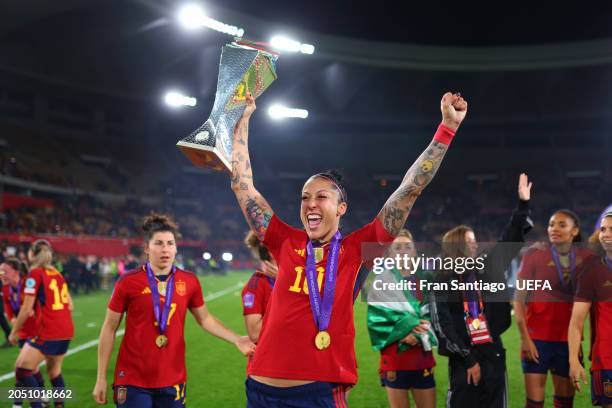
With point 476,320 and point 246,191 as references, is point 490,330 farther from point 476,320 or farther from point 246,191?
point 246,191

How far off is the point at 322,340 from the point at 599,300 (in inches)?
103

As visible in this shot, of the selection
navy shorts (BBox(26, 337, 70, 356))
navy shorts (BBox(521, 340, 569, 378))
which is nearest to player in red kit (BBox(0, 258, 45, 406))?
navy shorts (BBox(26, 337, 70, 356))

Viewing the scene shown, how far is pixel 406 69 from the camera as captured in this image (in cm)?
3591

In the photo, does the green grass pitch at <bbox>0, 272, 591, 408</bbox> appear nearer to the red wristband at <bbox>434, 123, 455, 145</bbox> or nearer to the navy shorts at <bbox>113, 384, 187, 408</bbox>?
the navy shorts at <bbox>113, 384, 187, 408</bbox>

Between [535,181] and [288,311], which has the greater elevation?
[535,181]

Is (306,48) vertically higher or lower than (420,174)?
higher

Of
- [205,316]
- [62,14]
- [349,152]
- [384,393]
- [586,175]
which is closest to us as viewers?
[205,316]

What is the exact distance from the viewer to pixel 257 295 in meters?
4.28

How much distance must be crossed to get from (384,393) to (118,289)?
15.1 ft

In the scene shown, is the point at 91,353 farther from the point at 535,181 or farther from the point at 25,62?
the point at 535,181

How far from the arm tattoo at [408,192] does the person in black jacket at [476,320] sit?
1.96 m

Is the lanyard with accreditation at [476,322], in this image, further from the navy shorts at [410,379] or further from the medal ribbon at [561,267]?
the medal ribbon at [561,267]

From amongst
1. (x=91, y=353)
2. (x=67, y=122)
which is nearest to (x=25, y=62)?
(x=67, y=122)

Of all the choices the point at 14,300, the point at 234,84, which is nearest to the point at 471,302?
the point at 234,84
